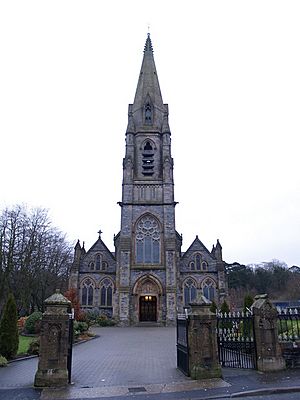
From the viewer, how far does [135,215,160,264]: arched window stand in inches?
1500

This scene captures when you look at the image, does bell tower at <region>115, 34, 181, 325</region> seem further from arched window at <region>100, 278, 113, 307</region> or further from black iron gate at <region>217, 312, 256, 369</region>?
black iron gate at <region>217, 312, 256, 369</region>

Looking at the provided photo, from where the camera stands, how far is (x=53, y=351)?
9.66 meters

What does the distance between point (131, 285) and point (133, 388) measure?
27.6 m

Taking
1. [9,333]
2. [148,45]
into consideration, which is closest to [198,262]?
[9,333]

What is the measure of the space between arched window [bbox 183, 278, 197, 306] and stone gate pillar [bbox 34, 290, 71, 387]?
2995cm

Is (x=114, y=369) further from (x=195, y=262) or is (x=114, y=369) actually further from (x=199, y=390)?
(x=195, y=262)

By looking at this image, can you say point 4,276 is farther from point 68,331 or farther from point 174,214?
point 68,331

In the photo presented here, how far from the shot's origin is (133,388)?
361 inches

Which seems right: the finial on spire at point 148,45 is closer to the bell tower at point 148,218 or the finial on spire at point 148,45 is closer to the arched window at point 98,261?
the bell tower at point 148,218

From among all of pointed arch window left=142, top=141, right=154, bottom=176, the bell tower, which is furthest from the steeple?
pointed arch window left=142, top=141, right=154, bottom=176

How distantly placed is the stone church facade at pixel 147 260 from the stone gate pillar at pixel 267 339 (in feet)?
82.0

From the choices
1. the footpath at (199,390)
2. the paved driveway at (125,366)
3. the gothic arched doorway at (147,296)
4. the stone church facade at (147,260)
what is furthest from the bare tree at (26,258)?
the footpath at (199,390)

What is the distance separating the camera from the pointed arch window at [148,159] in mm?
41625

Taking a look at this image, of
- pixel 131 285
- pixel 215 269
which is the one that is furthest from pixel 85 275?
pixel 215 269
